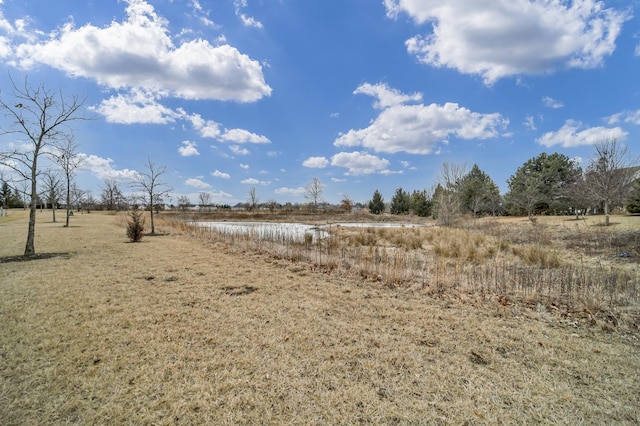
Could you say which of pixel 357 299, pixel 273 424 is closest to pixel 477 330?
pixel 357 299

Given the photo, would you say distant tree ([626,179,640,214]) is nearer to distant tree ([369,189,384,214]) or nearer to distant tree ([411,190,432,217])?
distant tree ([411,190,432,217])

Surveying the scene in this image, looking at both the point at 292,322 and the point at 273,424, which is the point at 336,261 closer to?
the point at 292,322

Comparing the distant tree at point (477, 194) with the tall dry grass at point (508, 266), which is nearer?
the tall dry grass at point (508, 266)

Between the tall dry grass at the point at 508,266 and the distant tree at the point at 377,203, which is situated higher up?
the distant tree at the point at 377,203

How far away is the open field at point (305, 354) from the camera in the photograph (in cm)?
230

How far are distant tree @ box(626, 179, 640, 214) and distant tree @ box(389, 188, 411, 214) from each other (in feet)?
96.5

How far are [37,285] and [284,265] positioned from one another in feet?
17.7

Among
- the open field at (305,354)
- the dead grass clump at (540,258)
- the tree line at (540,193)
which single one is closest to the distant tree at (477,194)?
the tree line at (540,193)

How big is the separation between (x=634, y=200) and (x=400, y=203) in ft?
103

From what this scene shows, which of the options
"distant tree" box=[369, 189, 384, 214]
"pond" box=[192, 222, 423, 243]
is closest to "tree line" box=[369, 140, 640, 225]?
"distant tree" box=[369, 189, 384, 214]

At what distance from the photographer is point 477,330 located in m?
3.88

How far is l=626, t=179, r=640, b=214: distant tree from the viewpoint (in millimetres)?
21972

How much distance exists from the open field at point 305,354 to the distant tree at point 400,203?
156 feet

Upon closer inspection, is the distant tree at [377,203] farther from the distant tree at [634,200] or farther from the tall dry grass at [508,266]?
the tall dry grass at [508,266]
